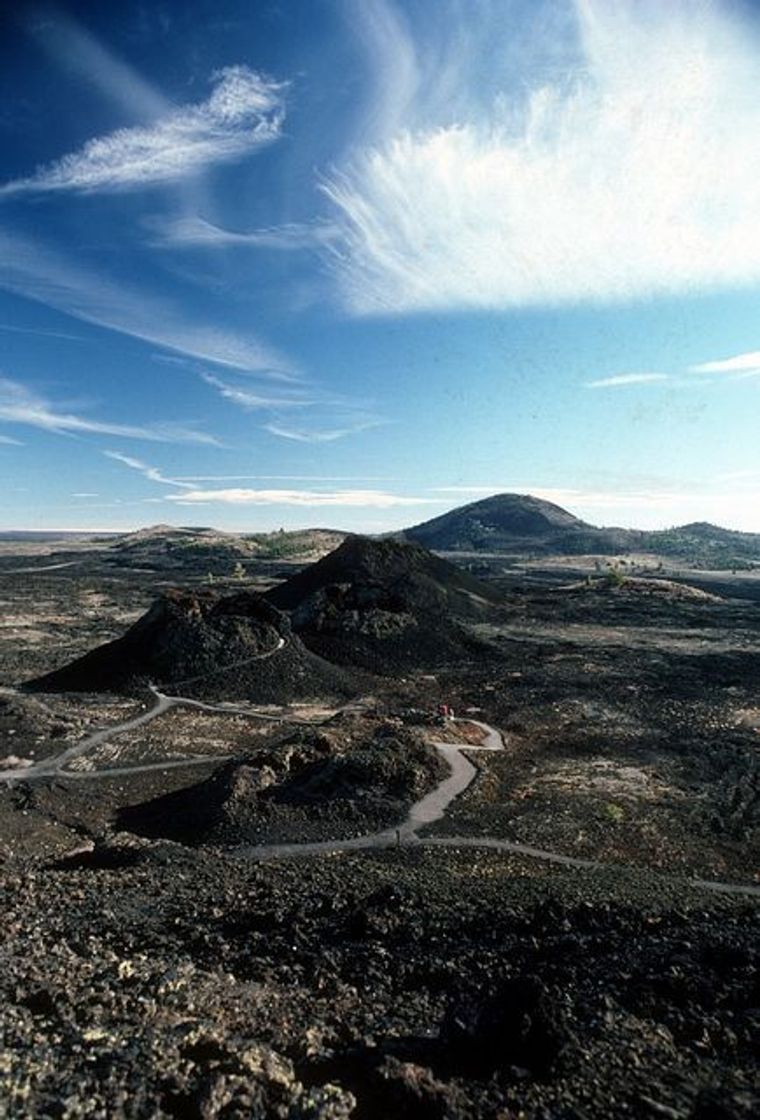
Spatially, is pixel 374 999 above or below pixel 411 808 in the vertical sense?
above

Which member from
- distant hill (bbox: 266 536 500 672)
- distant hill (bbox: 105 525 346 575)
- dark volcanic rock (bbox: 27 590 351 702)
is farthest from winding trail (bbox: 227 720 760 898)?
distant hill (bbox: 105 525 346 575)

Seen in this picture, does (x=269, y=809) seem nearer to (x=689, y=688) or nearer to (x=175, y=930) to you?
(x=175, y=930)

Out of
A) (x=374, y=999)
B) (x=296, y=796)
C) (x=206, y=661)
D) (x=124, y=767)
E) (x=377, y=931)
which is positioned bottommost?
(x=124, y=767)

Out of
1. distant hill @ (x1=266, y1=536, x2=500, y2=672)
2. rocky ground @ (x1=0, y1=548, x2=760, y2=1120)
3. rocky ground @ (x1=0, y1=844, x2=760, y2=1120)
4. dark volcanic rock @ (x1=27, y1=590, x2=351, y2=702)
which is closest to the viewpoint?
rocky ground @ (x1=0, y1=844, x2=760, y2=1120)

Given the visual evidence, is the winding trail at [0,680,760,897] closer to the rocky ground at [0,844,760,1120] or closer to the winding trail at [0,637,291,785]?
the winding trail at [0,637,291,785]

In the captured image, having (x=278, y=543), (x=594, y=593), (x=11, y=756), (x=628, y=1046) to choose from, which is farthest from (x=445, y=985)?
(x=278, y=543)

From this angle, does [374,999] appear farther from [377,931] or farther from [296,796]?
[296,796]

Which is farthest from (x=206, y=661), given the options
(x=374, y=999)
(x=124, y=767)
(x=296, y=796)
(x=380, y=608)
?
(x=374, y=999)

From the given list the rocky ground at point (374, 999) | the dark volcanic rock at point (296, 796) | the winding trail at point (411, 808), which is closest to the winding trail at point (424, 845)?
the winding trail at point (411, 808)
